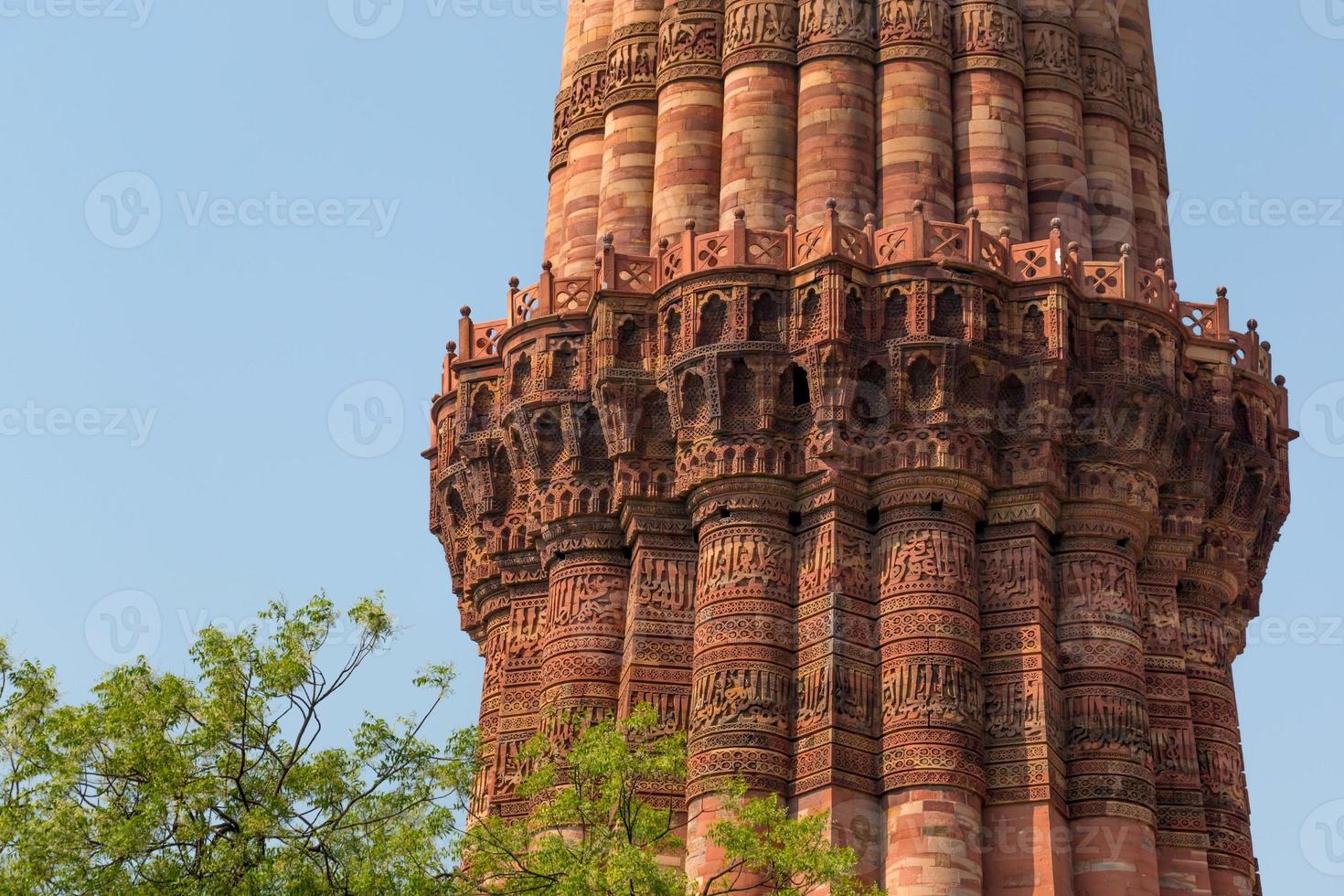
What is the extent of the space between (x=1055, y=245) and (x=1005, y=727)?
6.05 metres

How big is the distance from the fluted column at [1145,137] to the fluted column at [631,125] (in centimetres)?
634

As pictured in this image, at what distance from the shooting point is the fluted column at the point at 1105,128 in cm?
3588

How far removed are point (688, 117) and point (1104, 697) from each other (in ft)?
30.8

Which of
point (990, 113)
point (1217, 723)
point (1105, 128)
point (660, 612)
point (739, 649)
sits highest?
point (1105, 128)

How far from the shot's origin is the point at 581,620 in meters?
33.5

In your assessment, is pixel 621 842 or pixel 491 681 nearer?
pixel 621 842

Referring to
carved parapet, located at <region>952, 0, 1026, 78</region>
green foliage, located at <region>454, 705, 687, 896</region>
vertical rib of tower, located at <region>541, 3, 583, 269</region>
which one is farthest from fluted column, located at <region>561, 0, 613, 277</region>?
green foliage, located at <region>454, 705, 687, 896</region>

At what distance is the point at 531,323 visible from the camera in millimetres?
34719

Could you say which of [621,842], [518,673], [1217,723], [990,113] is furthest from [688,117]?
[621,842]

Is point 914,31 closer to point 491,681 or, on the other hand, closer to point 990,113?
point 990,113

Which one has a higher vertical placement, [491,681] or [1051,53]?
[1051,53]

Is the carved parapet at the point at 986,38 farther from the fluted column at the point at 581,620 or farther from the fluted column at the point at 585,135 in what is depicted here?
the fluted column at the point at 581,620

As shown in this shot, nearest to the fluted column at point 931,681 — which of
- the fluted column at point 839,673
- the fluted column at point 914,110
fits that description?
the fluted column at point 839,673

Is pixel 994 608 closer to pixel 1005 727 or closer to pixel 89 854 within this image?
pixel 1005 727
